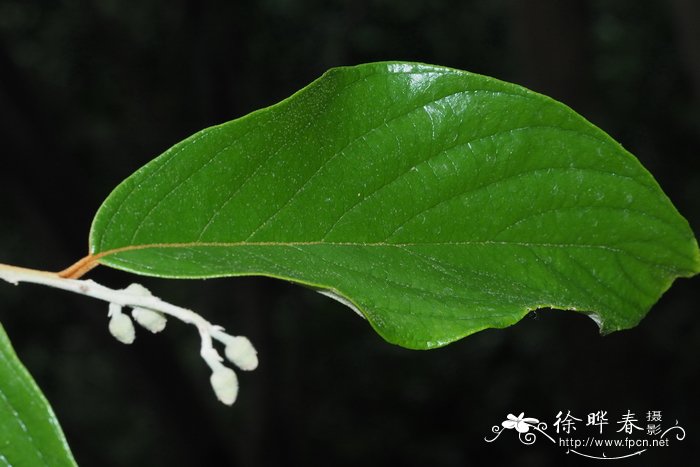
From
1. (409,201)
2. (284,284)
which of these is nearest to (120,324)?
(409,201)

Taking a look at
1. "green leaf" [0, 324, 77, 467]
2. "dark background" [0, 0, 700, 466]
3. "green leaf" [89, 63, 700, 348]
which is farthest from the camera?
"dark background" [0, 0, 700, 466]

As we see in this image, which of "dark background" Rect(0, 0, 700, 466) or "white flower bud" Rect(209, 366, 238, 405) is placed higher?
"dark background" Rect(0, 0, 700, 466)

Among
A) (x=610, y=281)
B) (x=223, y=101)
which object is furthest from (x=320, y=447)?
(x=610, y=281)

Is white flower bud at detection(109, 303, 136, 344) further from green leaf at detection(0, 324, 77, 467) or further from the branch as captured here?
green leaf at detection(0, 324, 77, 467)

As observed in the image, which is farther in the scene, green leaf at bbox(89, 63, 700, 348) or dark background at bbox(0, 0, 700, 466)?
dark background at bbox(0, 0, 700, 466)

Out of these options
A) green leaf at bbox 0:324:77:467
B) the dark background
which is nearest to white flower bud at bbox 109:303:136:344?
green leaf at bbox 0:324:77:467

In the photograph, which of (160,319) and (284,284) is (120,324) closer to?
(160,319)

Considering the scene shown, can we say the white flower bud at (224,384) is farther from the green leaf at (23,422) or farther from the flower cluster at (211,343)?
the green leaf at (23,422)
